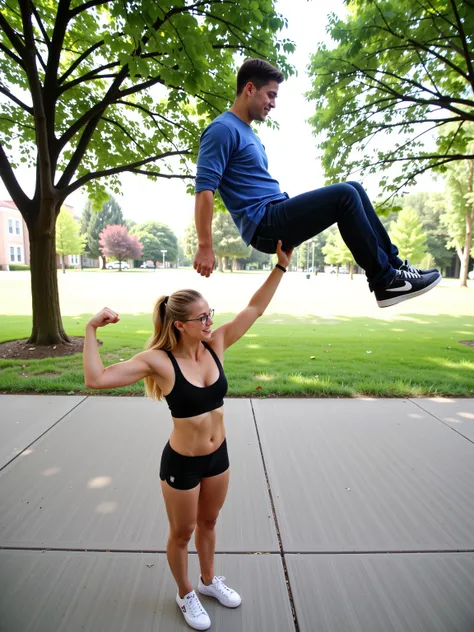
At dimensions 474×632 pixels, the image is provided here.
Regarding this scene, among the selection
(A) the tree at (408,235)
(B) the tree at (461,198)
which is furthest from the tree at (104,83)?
(A) the tree at (408,235)

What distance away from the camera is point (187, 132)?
832cm

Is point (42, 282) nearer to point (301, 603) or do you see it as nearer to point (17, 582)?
point (17, 582)

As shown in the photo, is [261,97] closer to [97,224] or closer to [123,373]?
[123,373]

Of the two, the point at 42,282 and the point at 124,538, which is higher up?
the point at 42,282

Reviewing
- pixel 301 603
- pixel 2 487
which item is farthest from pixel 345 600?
pixel 2 487

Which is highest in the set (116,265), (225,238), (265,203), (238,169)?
(225,238)

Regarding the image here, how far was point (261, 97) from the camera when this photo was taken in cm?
182

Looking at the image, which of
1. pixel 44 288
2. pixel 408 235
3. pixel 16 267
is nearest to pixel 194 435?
pixel 44 288

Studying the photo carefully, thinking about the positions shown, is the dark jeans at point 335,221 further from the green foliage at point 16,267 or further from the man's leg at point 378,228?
the green foliage at point 16,267

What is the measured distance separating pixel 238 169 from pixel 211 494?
5.53 ft

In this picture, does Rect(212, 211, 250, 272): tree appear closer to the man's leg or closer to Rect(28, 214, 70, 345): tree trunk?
Rect(28, 214, 70, 345): tree trunk

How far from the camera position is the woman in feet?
5.61

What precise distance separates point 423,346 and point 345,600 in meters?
7.20

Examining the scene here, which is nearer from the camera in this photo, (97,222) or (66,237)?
(66,237)
